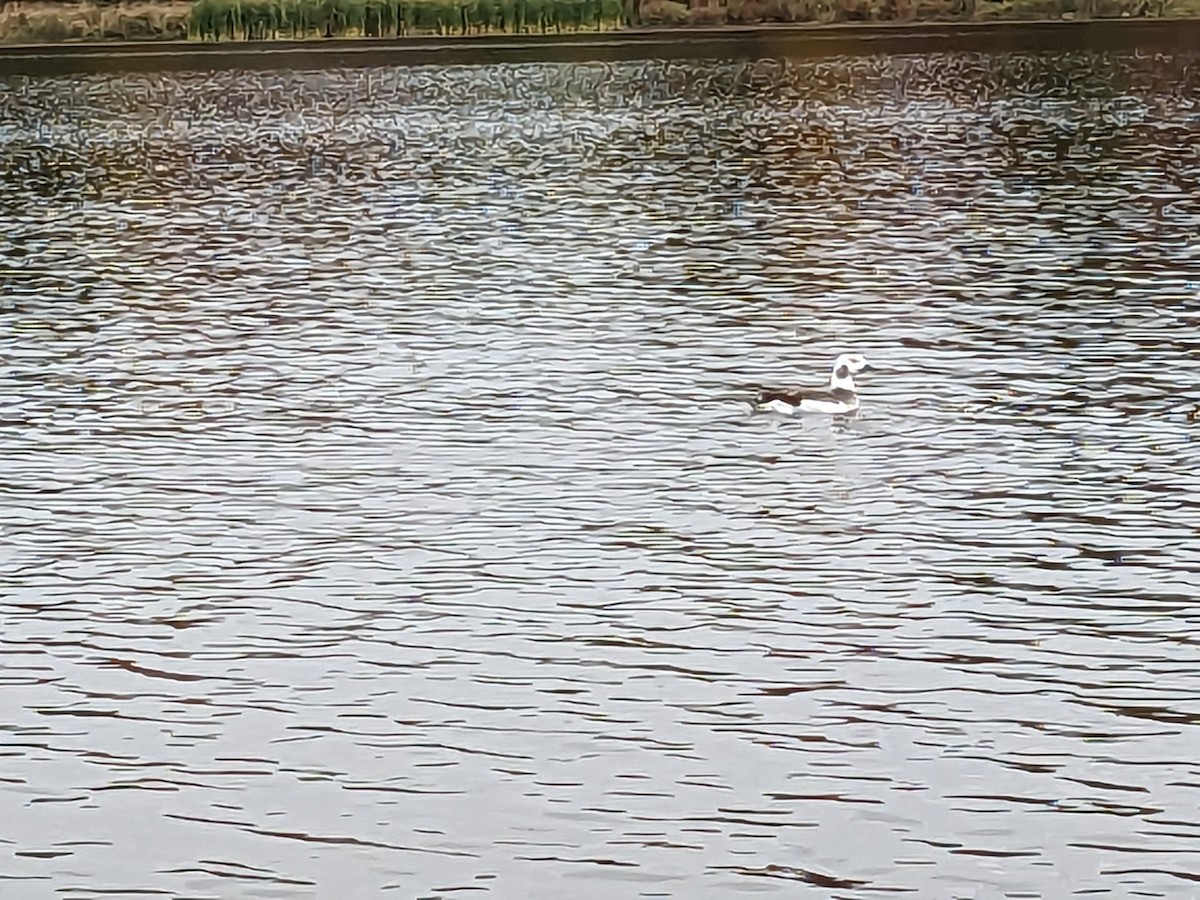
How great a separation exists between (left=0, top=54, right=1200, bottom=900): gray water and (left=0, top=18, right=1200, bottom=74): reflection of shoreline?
28.0 m

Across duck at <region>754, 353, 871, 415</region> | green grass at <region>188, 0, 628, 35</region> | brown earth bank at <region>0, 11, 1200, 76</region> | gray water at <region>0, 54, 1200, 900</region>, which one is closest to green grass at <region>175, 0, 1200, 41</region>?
green grass at <region>188, 0, 628, 35</region>

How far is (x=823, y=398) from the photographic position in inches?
857

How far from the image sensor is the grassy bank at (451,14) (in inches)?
2692

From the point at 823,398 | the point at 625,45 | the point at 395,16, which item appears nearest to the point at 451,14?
the point at 395,16

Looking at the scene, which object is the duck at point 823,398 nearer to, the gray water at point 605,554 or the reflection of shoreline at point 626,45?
the gray water at point 605,554

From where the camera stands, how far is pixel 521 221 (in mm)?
36969

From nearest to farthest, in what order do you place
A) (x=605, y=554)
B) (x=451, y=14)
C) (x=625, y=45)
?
(x=605, y=554)
(x=625, y=45)
(x=451, y=14)

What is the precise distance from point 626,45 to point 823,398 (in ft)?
154

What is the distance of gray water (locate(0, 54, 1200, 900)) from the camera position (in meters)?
12.2

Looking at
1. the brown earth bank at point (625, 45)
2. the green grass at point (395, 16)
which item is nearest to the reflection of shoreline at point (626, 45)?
the brown earth bank at point (625, 45)

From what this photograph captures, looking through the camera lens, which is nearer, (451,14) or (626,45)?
(626,45)

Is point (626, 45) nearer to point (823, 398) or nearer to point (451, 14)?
point (451, 14)

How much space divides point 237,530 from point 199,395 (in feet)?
19.5

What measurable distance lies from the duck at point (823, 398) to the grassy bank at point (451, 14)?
4671cm
